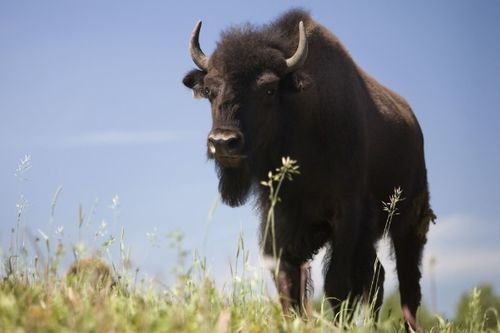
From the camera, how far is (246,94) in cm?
773

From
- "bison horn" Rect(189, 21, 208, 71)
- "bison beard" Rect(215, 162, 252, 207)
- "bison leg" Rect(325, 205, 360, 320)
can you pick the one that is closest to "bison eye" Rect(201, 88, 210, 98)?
"bison horn" Rect(189, 21, 208, 71)

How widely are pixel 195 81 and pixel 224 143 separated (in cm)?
183

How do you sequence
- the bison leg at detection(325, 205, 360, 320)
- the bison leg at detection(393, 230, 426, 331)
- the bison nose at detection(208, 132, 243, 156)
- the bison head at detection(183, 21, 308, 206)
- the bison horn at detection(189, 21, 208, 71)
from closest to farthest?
the bison nose at detection(208, 132, 243, 156)
the bison head at detection(183, 21, 308, 206)
the bison leg at detection(325, 205, 360, 320)
the bison horn at detection(189, 21, 208, 71)
the bison leg at detection(393, 230, 426, 331)

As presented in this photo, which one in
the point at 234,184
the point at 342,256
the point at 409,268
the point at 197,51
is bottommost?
→ the point at 409,268

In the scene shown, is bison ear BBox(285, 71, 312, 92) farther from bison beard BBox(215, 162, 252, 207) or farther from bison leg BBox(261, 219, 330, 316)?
bison leg BBox(261, 219, 330, 316)

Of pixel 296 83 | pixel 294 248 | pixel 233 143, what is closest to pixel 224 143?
pixel 233 143

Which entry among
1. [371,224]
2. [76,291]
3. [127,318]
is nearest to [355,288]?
[371,224]

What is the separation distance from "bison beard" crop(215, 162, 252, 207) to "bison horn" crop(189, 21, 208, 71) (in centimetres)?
121

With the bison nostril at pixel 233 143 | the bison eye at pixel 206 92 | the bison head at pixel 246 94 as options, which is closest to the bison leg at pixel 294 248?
the bison head at pixel 246 94

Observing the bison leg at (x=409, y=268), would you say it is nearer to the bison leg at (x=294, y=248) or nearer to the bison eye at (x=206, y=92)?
the bison leg at (x=294, y=248)

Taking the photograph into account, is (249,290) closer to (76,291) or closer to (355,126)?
(76,291)

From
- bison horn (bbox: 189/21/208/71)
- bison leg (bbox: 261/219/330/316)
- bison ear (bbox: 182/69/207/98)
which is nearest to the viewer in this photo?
bison leg (bbox: 261/219/330/316)

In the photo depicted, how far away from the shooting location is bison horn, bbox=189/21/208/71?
885 cm

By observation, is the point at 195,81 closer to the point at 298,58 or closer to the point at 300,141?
the point at 298,58
